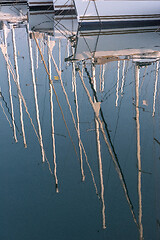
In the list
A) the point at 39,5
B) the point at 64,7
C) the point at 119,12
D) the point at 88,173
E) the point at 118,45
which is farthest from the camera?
the point at 39,5

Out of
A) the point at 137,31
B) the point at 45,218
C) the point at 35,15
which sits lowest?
the point at 45,218

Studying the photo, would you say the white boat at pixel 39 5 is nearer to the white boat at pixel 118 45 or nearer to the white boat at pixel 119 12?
the white boat at pixel 119 12

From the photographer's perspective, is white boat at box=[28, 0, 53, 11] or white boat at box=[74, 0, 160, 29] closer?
white boat at box=[74, 0, 160, 29]

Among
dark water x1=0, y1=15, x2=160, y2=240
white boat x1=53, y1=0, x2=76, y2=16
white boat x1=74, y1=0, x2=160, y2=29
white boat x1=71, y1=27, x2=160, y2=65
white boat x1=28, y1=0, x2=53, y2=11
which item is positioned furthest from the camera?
white boat x1=28, y1=0, x2=53, y2=11

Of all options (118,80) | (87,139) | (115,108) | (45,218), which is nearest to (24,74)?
(118,80)

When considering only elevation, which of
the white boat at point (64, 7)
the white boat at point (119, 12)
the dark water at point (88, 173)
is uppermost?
the white boat at point (64, 7)

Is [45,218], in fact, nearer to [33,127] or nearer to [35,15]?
[33,127]

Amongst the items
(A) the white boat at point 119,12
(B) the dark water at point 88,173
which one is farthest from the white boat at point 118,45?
(A) the white boat at point 119,12

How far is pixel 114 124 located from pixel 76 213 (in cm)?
339

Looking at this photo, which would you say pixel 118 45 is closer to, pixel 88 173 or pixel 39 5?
pixel 88 173

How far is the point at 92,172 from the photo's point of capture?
24.0ft

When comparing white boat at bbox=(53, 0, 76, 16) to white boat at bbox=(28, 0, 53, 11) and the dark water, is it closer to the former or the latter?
white boat at bbox=(28, 0, 53, 11)

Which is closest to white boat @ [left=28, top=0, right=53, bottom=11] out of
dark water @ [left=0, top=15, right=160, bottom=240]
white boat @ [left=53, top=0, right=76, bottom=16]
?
white boat @ [left=53, top=0, right=76, bottom=16]

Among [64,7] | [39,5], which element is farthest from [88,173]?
[39,5]
